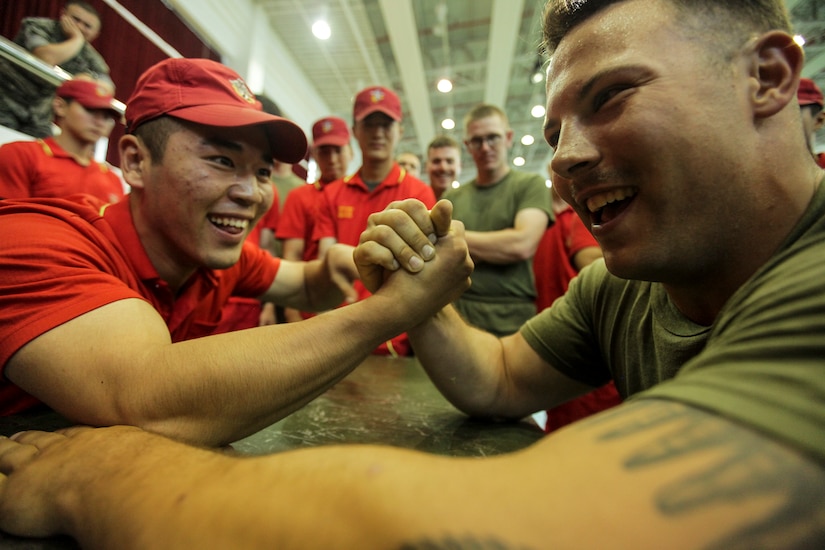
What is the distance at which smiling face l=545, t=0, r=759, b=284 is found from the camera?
26.4 inches

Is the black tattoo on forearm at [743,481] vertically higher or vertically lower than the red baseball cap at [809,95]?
lower

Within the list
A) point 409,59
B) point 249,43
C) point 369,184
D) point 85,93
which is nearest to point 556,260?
point 369,184

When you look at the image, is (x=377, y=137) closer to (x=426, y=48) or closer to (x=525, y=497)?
(x=525, y=497)

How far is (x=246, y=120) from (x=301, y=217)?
165cm

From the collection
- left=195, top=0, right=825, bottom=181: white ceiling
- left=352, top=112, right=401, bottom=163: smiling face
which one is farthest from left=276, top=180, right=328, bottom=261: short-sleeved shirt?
left=195, top=0, right=825, bottom=181: white ceiling

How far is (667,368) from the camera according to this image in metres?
0.78

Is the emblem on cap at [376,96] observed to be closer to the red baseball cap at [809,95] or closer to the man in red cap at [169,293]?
the man in red cap at [169,293]

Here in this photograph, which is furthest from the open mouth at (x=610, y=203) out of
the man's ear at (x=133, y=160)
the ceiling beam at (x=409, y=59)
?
the ceiling beam at (x=409, y=59)

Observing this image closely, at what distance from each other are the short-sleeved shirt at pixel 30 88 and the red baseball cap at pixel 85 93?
21 cm

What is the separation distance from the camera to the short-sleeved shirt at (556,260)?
227cm

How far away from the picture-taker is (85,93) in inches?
102

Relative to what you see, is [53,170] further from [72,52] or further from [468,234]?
[468,234]

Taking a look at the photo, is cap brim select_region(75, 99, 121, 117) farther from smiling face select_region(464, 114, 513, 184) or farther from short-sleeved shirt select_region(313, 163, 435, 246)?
smiling face select_region(464, 114, 513, 184)

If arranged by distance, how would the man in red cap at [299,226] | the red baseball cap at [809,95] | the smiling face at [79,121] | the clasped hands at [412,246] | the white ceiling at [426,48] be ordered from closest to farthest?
the clasped hands at [412,246] < the red baseball cap at [809,95] < the smiling face at [79,121] < the man in red cap at [299,226] < the white ceiling at [426,48]
